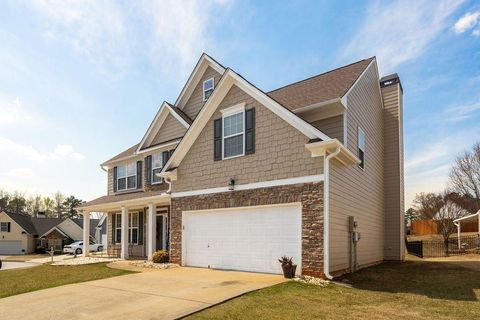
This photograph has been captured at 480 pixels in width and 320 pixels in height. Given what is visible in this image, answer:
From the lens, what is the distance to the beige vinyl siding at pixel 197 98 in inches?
754

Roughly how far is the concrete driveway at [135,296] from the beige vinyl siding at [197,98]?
9.90 metres

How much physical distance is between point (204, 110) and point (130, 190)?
10.2 metres

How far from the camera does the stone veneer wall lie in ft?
35.9

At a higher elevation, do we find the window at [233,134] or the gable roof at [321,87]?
the gable roof at [321,87]

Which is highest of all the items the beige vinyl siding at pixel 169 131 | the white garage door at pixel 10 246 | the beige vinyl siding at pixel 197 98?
the beige vinyl siding at pixel 197 98

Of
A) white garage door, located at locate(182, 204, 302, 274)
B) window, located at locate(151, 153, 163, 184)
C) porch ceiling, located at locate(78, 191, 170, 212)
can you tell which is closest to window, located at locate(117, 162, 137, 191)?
porch ceiling, located at locate(78, 191, 170, 212)

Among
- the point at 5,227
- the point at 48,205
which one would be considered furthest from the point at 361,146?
the point at 48,205

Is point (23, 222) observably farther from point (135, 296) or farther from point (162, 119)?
point (135, 296)

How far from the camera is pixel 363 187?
15172mm

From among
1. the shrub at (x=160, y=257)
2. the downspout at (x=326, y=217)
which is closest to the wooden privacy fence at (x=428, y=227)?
the shrub at (x=160, y=257)

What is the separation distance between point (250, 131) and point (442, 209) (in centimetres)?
2940

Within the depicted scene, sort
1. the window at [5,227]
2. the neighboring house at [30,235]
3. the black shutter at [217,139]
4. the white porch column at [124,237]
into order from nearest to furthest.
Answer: the black shutter at [217,139], the white porch column at [124,237], the neighboring house at [30,235], the window at [5,227]

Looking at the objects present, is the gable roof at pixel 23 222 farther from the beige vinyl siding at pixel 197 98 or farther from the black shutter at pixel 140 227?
the beige vinyl siding at pixel 197 98

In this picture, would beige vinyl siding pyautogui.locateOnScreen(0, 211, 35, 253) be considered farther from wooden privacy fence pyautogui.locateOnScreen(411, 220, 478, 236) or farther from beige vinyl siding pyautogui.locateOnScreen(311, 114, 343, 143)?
wooden privacy fence pyautogui.locateOnScreen(411, 220, 478, 236)
